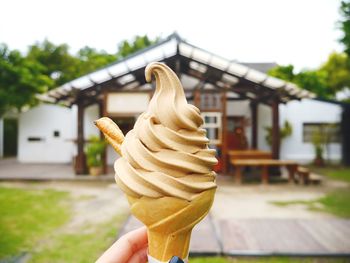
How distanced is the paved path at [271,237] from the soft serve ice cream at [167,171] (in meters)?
2.81

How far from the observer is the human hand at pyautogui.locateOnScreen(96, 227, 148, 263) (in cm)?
166

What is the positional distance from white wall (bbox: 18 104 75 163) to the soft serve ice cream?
15519 mm

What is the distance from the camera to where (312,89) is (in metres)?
22.3

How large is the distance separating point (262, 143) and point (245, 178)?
4724mm

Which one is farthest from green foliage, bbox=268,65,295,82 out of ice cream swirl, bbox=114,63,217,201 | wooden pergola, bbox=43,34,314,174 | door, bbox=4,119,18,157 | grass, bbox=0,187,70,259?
ice cream swirl, bbox=114,63,217,201

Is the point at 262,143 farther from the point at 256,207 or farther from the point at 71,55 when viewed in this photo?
the point at 71,55

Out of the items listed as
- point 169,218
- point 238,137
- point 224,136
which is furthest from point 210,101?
point 169,218

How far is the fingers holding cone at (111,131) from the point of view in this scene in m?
1.68

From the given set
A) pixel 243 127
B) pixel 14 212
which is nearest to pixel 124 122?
pixel 243 127

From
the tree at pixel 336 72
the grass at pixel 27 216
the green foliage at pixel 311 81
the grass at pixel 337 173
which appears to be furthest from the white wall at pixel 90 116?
the tree at pixel 336 72

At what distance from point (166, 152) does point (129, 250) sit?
651mm

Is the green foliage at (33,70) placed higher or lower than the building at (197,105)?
higher

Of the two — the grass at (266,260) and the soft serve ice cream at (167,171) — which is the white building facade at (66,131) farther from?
the soft serve ice cream at (167,171)

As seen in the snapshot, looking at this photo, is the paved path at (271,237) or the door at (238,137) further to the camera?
the door at (238,137)
